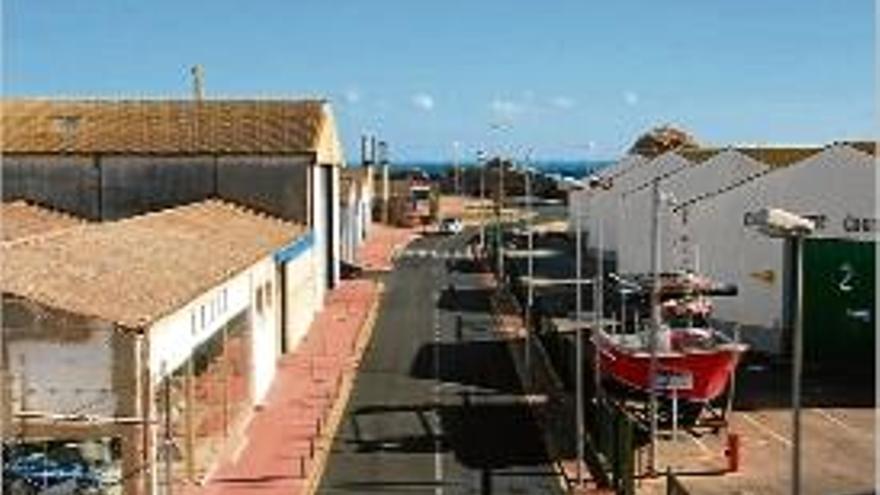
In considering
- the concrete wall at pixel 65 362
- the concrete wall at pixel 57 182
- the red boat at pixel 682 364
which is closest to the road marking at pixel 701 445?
the red boat at pixel 682 364

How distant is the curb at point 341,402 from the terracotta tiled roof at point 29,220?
9.69 metres

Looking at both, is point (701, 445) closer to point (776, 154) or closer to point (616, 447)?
point (616, 447)

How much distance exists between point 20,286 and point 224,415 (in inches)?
307

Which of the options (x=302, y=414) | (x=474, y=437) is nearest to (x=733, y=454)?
(x=474, y=437)

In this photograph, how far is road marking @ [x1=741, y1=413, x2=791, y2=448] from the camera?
3136 cm

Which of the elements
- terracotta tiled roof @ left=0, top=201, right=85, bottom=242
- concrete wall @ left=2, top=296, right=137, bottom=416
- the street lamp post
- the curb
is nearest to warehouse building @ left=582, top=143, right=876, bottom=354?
the curb

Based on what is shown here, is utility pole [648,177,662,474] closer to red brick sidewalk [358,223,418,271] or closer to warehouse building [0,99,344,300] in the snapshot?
warehouse building [0,99,344,300]

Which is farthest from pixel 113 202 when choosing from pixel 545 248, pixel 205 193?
pixel 545 248

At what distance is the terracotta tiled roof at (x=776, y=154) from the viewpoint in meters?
53.7

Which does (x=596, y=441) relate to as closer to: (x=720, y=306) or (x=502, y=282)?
(x=720, y=306)

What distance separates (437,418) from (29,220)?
18.5 meters

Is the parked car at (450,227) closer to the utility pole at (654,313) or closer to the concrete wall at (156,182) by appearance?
the concrete wall at (156,182)

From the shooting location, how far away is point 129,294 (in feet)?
83.9

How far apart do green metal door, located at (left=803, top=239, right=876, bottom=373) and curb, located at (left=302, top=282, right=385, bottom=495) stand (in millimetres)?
13531
